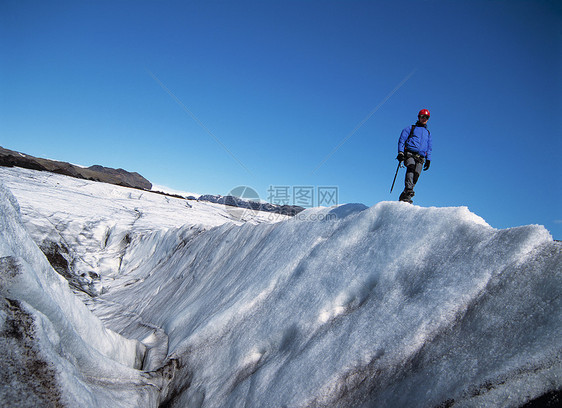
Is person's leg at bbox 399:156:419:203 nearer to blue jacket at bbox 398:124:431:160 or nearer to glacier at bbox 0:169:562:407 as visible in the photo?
blue jacket at bbox 398:124:431:160

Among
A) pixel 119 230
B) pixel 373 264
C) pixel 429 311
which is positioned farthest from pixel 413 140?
pixel 119 230

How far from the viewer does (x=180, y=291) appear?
20.5ft

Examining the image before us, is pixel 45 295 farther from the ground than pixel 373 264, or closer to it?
closer to it

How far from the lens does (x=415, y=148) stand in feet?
22.7

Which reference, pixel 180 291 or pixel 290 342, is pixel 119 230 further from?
pixel 290 342

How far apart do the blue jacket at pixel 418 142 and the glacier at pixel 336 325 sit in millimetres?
3739

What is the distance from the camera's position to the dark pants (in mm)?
6656

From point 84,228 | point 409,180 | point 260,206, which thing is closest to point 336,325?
point 409,180

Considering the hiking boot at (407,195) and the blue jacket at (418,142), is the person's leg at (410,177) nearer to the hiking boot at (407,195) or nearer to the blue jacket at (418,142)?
the hiking boot at (407,195)

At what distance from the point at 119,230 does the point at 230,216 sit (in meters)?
12.0

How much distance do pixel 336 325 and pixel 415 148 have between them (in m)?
5.43

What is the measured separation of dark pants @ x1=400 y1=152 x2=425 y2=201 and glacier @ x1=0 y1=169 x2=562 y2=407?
314 centimetres

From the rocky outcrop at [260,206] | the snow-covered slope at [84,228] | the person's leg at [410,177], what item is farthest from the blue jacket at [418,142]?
the rocky outcrop at [260,206]

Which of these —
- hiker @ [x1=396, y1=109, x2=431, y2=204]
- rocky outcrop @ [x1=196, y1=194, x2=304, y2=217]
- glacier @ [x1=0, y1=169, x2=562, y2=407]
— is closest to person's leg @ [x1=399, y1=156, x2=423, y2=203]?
hiker @ [x1=396, y1=109, x2=431, y2=204]
